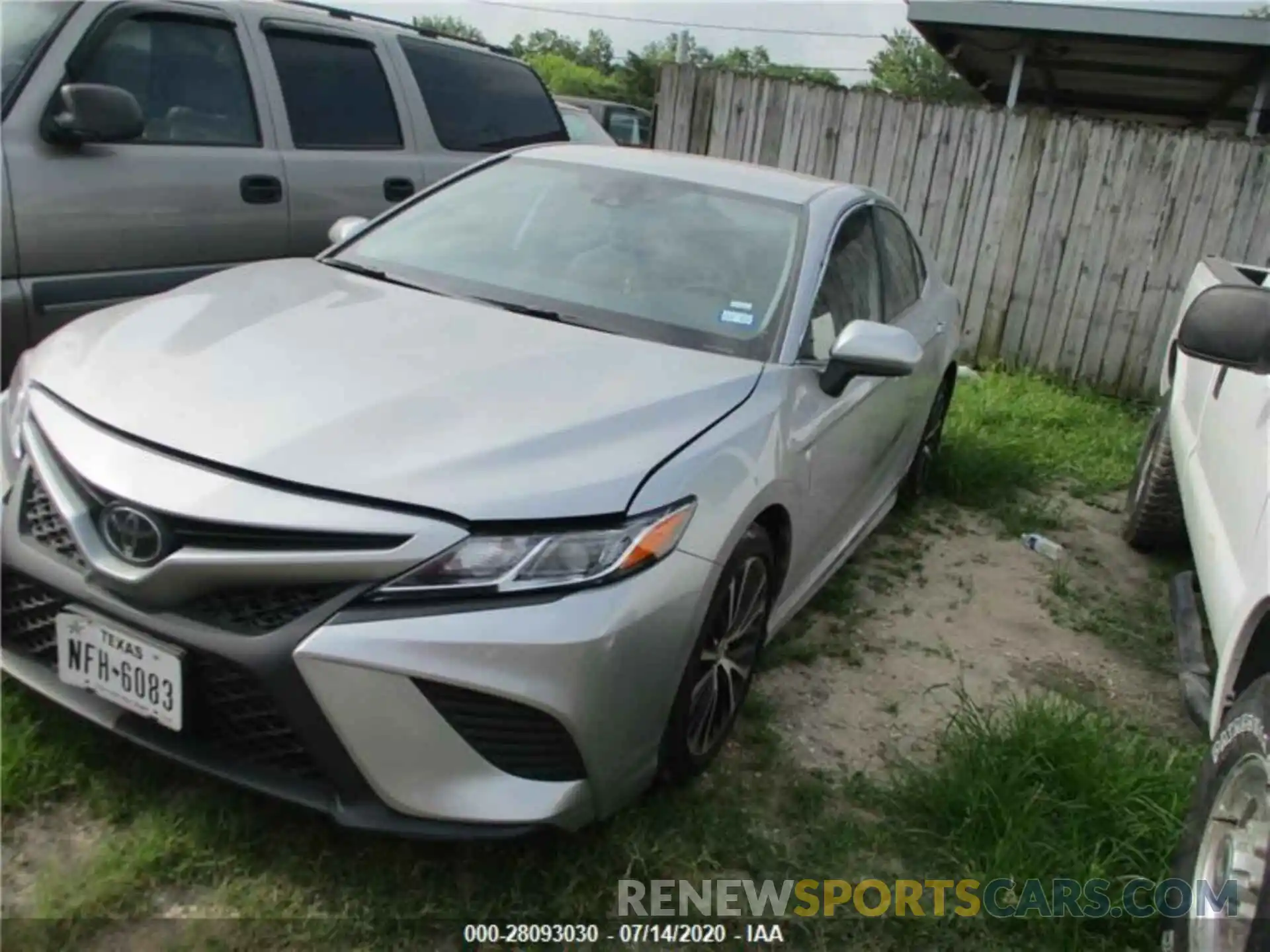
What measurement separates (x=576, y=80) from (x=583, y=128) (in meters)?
40.5

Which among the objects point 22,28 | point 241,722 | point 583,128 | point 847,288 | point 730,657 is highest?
point 22,28

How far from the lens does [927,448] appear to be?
5.23m

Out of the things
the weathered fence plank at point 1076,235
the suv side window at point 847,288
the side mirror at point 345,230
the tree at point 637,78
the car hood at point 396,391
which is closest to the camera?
the car hood at point 396,391

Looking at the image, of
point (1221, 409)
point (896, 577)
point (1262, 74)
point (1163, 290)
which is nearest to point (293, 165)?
point (896, 577)

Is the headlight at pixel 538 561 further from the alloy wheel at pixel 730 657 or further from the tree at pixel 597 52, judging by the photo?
the tree at pixel 597 52

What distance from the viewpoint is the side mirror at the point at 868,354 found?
3.06m

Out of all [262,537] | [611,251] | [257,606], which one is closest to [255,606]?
[257,606]

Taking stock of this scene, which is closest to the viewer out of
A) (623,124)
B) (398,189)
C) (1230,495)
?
(1230,495)

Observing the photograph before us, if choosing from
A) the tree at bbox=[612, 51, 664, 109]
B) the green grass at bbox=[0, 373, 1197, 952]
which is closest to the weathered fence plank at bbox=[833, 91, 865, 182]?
the green grass at bbox=[0, 373, 1197, 952]

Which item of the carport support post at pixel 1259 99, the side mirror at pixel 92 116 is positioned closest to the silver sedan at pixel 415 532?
the side mirror at pixel 92 116

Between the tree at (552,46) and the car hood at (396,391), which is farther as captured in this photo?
the tree at (552,46)

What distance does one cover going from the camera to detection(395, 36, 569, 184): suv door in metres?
5.68

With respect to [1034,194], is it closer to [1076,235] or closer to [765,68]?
[1076,235]

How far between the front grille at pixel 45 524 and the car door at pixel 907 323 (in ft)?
8.94
